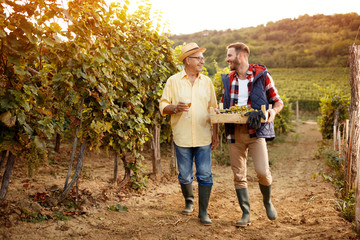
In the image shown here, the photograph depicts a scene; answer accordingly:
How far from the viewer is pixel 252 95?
340 centimetres

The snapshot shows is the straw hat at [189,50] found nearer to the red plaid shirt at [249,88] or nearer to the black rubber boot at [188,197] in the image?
the red plaid shirt at [249,88]

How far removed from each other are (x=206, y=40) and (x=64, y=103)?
7743 cm

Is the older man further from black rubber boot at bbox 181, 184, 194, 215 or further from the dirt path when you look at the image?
the dirt path

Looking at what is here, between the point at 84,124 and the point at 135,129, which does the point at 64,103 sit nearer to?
the point at 84,124

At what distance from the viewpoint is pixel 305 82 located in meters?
46.2

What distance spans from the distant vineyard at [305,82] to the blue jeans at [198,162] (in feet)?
108

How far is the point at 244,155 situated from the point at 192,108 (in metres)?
0.82

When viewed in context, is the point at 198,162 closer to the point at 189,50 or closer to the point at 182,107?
the point at 182,107

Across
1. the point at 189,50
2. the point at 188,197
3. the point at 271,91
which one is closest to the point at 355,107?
the point at 271,91

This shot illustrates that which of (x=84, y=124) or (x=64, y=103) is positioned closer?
(x=64, y=103)

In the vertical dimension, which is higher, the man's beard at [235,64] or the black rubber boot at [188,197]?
the man's beard at [235,64]

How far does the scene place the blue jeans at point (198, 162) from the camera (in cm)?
351

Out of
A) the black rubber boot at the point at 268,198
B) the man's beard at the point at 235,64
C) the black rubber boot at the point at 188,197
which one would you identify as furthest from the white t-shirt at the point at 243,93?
the black rubber boot at the point at 188,197

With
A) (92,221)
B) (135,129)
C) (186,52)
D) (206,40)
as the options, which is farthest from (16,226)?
(206,40)
